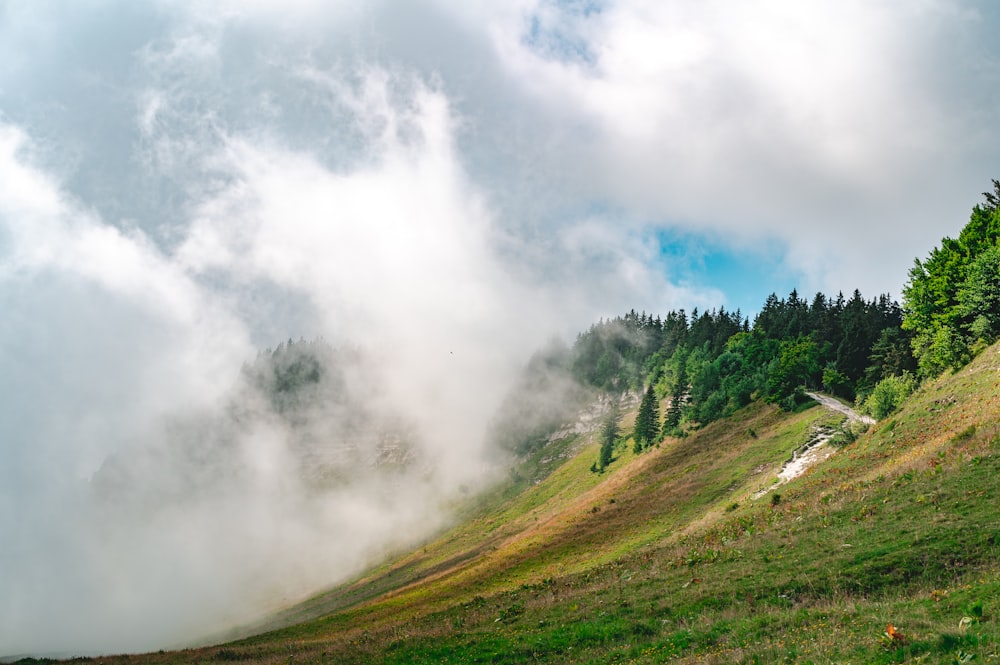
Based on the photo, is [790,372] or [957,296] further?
[790,372]

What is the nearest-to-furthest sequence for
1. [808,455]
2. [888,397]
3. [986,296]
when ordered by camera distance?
[986,296]
[808,455]
[888,397]

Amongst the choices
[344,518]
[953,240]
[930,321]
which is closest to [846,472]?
[930,321]

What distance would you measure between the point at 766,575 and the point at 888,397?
44.0 meters

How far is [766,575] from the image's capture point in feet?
88.3

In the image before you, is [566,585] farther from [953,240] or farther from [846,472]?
[953,240]

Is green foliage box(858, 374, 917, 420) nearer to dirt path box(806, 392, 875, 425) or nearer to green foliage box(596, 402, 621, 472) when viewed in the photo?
dirt path box(806, 392, 875, 425)

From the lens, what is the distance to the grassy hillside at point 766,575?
1838 cm

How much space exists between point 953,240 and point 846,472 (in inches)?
1629

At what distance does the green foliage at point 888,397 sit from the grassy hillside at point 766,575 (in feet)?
15.0

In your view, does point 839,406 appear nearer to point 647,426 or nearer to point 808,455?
point 808,455

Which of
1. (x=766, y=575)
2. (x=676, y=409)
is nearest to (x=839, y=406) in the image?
(x=676, y=409)

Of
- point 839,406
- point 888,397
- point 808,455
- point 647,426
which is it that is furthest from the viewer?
point 647,426

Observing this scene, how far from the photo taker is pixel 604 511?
228ft

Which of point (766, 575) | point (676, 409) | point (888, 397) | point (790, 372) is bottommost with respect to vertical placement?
point (766, 575)
